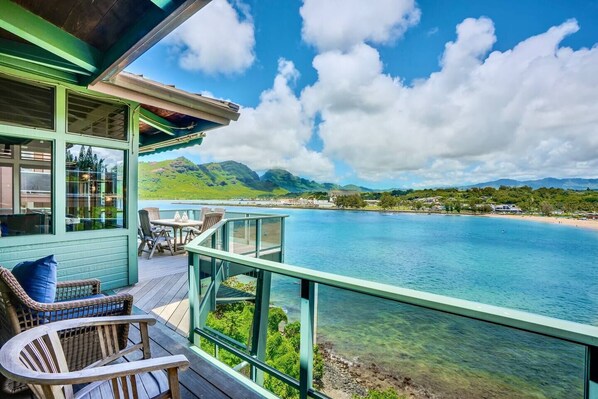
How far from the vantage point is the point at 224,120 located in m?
5.05

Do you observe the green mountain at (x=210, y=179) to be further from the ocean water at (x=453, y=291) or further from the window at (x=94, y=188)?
the window at (x=94, y=188)

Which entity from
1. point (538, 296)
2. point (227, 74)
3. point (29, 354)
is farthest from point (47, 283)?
point (227, 74)

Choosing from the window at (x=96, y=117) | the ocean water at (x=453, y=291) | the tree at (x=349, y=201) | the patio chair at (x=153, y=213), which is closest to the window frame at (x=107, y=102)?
the window at (x=96, y=117)

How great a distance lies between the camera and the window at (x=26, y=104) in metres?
3.58

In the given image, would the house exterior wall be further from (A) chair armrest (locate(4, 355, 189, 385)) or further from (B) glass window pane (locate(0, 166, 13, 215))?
(A) chair armrest (locate(4, 355, 189, 385))

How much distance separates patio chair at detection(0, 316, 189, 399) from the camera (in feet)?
3.72

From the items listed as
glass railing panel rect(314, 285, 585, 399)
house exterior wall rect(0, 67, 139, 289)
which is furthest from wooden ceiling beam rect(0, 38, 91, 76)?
glass railing panel rect(314, 285, 585, 399)

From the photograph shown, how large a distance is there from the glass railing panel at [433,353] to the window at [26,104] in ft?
14.3

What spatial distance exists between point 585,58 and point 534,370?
1953 inches

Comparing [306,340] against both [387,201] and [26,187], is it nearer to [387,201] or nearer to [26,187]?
[26,187]

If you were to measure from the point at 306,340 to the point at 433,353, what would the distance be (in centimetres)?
79

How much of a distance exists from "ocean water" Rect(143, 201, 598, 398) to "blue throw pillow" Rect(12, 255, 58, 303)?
65.8 inches

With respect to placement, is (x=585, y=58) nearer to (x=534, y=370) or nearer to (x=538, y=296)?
(x=538, y=296)

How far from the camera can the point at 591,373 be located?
1.09m
